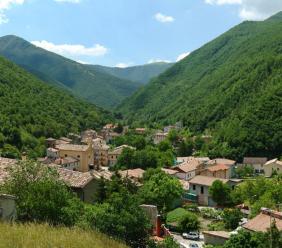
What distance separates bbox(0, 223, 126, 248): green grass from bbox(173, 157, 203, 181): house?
57461 millimetres

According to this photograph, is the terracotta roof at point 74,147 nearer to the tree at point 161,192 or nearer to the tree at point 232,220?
the tree at point 161,192

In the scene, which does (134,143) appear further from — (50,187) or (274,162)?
(50,187)

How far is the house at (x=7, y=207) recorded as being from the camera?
14141 mm

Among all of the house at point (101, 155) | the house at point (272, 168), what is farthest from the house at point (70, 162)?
the house at point (272, 168)

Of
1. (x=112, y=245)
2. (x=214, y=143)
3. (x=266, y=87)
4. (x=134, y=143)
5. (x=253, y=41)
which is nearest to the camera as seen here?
(x=112, y=245)

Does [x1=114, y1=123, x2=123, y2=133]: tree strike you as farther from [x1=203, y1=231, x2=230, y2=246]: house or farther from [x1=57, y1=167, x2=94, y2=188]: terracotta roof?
[x1=203, y1=231, x2=230, y2=246]: house

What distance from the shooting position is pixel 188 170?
226 ft

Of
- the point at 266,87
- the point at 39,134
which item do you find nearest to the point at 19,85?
the point at 39,134

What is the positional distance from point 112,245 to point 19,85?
3817 inches

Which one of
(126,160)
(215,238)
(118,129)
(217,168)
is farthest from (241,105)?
(215,238)

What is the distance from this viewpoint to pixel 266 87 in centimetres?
11962

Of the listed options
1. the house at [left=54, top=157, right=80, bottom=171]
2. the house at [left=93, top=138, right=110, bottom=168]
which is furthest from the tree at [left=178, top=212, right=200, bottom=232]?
the house at [left=93, top=138, right=110, bottom=168]

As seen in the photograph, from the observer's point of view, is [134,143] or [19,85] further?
[19,85]

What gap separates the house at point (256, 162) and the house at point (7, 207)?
239ft
